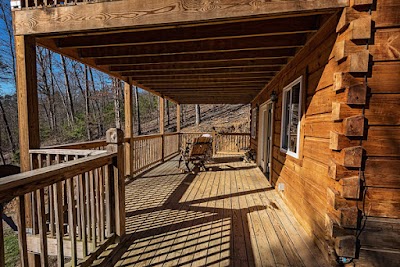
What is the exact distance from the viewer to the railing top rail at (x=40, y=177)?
3.71 feet

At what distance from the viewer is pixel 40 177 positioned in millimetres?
1348

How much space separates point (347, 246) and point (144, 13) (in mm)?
2974

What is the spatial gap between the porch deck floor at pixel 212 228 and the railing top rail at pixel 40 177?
1.03 metres

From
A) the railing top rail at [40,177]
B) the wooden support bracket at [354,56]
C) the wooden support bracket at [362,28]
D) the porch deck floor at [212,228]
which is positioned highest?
the wooden support bracket at [362,28]

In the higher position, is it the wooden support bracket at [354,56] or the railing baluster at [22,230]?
the wooden support bracket at [354,56]

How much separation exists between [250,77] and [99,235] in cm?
416

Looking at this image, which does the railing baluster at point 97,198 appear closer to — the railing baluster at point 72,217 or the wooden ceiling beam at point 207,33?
the railing baluster at point 72,217

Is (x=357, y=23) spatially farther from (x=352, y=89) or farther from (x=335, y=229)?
(x=335, y=229)

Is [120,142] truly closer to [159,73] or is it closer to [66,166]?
[66,166]

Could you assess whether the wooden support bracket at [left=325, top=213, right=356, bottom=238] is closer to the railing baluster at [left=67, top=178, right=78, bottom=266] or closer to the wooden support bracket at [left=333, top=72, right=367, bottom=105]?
the wooden support bracket at [left=333, top=72, right=367, bottom=105]

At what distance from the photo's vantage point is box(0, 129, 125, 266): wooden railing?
154 centimetres

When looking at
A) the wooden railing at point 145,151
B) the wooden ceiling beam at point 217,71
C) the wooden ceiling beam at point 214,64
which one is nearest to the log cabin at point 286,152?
the wooden ceiling beam at point 214,64

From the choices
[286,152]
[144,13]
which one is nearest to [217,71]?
[286,152]

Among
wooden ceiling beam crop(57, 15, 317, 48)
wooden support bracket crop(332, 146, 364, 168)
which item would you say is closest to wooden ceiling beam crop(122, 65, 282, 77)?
wooden ceiling beam crop(57, 15, 317, 48)
